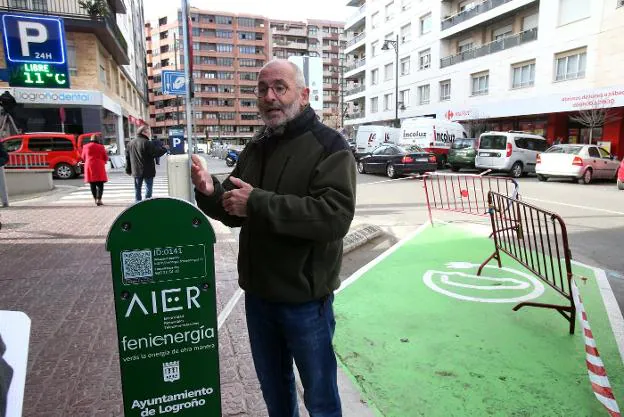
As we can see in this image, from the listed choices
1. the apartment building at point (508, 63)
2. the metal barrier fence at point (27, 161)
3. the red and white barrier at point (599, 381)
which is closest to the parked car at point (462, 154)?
the apartment building at point (508, 63)

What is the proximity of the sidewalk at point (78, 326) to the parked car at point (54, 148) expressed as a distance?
429 inches

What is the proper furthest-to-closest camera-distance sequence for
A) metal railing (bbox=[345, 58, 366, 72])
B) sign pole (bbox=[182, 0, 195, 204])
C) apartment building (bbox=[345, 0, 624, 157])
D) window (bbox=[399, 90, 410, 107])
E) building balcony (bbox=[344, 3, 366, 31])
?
metal railing (bbox=[345, 58, 366, 72]), building balcony (bbox=[344, 3, 366, 31]), window (bbox=[399, 90, 410, 107]), apartment building (bbox=[345, 0, 624, 157]), sign pole (bbox=[182, 0, 195, 204])

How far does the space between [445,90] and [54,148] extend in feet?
91.6

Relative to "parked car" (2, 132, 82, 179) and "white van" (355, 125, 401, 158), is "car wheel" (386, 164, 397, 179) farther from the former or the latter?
"parked car" (2, 132, 82, 179)

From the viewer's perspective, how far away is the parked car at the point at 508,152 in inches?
738

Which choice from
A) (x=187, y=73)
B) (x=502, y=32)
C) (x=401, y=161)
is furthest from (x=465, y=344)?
(x=502, y=32)

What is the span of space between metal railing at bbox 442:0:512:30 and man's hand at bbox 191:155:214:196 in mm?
31680

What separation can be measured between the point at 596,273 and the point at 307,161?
508 cm

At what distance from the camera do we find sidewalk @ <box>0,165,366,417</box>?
2.78 meters

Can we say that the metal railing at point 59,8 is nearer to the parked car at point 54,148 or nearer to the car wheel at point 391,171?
the parked car at point 54,148

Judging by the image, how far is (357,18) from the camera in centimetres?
4997

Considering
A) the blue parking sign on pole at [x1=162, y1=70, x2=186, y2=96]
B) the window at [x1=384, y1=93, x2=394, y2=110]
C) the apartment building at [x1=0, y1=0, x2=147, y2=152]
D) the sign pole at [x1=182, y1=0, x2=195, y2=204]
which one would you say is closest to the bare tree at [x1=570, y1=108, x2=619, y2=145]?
the blue parking sign on pole at [x1=162, y1=70, x2=186, y2=96]

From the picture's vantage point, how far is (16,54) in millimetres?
7840

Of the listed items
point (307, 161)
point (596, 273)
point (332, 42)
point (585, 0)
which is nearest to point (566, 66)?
point (585, 0)
